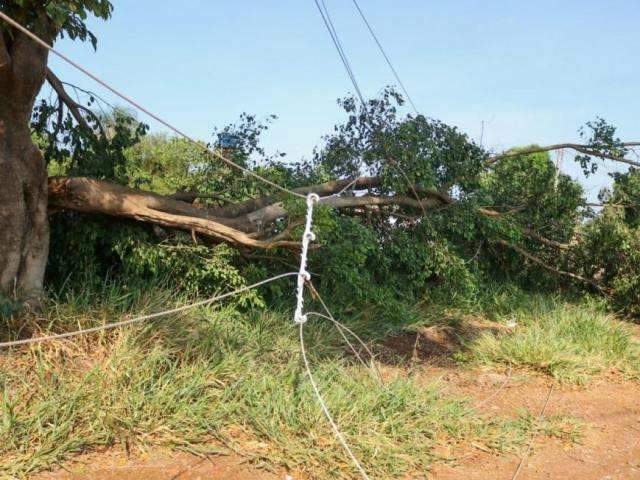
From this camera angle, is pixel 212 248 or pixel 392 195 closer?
pixel 212 248

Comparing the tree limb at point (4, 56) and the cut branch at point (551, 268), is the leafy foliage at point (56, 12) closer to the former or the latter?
the tree limb at point (4, 56)

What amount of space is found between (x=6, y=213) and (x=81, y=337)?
1261 mm

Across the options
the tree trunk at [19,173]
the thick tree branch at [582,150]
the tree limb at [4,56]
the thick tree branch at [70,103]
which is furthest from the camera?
the thick tree branch at [582,150]

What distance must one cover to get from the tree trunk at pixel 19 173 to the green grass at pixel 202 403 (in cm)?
43

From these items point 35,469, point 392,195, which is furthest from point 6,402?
point 392,195

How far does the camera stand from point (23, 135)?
5.70 metres

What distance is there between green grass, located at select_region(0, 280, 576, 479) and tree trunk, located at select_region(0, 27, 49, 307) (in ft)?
1.42

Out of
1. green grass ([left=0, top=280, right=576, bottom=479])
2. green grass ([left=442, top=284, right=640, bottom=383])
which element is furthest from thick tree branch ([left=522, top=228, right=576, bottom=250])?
green grass ([left=0, top=280, right=576, bottom=479])

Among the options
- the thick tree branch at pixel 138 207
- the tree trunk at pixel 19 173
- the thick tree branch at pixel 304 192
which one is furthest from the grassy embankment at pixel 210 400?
the thick tree branch at pixel 304 192

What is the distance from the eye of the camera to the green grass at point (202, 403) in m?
4.36

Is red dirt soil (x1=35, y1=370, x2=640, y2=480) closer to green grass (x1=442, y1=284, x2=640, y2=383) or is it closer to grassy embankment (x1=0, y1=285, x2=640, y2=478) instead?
grassy embankment (x1=0, y1=285, x2=640, y2=478)

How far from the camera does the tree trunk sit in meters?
5.54

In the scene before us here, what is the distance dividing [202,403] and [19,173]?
2.55 meters

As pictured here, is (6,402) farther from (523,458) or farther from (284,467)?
(523,458)
